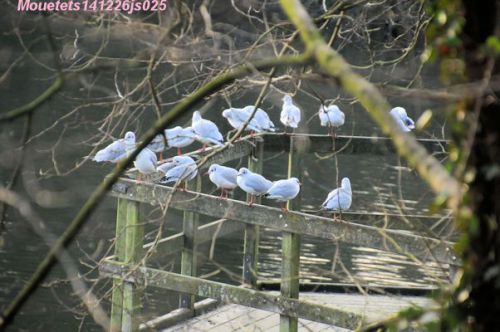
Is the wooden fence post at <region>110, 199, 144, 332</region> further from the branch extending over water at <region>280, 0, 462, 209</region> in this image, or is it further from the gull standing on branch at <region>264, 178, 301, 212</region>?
the branch extending over water at <region>280, 0, 462, 209</region>

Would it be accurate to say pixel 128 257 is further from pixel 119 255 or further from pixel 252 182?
pixel 252 182

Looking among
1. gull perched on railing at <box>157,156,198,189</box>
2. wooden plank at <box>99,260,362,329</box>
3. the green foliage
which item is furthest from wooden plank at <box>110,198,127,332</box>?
the green foliage

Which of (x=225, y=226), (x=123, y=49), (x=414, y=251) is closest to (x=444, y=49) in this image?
(x=414, y=251)

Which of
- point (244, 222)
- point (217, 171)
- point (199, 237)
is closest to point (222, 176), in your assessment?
point (217, 171)

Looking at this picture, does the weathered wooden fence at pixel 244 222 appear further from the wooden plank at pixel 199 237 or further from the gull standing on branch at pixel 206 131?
the gull standing on branch at pixel 206 131

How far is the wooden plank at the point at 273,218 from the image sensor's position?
17.1ft

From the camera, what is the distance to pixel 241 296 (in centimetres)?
586

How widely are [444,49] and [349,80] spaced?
26 centimetres

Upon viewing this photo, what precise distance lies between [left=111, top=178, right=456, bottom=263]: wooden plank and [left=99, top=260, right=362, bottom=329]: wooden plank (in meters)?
0.39

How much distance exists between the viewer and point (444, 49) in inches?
80.3

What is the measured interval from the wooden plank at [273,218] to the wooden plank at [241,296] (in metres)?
0.39

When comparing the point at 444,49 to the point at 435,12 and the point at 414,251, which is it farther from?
the point at 414,251

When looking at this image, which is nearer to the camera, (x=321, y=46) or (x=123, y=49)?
(x=321, y=46)

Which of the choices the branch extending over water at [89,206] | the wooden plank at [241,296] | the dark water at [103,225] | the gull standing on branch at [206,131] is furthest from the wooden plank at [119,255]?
the branch extending over water at [89,206]
